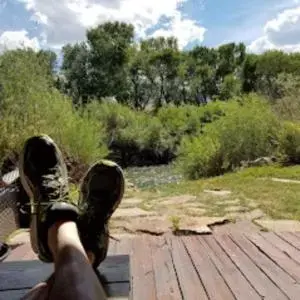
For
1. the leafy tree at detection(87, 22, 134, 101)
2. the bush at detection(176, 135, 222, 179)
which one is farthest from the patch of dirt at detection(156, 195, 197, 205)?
the leafy tree at detection(87, 22, 134, 101)

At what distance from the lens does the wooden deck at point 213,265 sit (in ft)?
6.37

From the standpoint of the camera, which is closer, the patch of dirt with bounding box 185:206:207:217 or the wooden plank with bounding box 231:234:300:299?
the wooden plank with bounding box 231:234:300:299

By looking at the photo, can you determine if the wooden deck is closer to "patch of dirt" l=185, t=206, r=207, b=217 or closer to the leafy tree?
"patch of dirt" l=185, t=206, r=207, b=217

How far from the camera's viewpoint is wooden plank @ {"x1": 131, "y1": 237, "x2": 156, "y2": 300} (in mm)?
1940

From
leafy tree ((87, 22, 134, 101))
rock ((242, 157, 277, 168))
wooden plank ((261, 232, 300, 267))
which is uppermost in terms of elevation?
leafy tree ((87, 22, 134, 101))

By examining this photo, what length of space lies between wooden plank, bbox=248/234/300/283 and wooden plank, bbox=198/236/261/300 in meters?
0.22

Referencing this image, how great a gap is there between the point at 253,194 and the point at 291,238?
5.15 feet

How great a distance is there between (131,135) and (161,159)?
44.9 inches

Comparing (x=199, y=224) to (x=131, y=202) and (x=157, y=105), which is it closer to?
(x=131, y=202)

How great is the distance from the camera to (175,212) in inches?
146

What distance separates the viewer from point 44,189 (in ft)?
4.82

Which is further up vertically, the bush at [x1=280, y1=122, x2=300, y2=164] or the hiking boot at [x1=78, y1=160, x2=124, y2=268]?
the hiking boot at [x1=78, y1=160, x2=124, y2=268]

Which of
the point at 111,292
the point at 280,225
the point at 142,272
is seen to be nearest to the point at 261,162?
the point at 280,225

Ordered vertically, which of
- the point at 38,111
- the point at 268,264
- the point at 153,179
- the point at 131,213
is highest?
the point at 38,111
